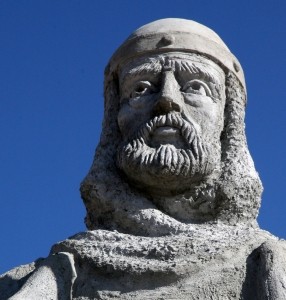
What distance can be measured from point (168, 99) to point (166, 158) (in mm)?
488

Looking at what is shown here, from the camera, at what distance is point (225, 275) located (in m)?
8.14

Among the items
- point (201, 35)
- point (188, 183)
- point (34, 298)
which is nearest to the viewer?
point (34, 298)

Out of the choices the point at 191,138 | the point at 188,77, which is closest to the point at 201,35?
the point at 188,77

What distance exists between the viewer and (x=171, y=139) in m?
9.02

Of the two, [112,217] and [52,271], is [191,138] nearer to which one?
[112,217]

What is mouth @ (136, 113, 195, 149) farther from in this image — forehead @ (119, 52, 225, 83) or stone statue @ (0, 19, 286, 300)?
forehead @ (119, 52, 225, 83)

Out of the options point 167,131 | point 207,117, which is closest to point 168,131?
point 167,131

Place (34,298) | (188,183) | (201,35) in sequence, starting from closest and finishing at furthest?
1. (34,298)
2. (188,183)
3. (201,35)

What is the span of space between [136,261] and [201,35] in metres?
2.24

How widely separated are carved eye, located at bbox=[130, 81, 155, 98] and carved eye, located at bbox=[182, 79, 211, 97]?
252 millimetres

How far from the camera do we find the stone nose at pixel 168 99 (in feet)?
29.9

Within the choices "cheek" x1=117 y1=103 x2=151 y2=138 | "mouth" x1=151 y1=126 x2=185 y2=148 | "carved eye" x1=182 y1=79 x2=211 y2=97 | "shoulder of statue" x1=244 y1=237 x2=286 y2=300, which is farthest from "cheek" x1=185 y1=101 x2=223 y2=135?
"shoulder of statue" x1=244 y1=237 x2=286 y2=300

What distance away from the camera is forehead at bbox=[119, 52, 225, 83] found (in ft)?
30.8

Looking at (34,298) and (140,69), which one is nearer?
(34,298)
